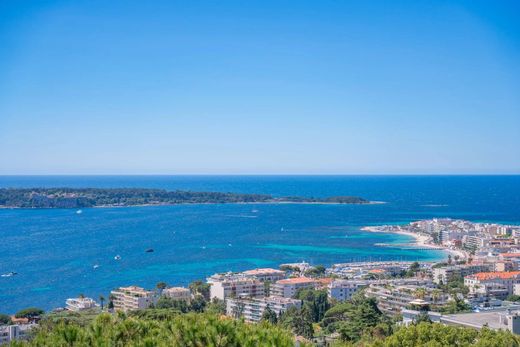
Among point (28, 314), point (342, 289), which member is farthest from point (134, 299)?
point (342, 289)

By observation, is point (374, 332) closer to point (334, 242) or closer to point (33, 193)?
point (334, 242)

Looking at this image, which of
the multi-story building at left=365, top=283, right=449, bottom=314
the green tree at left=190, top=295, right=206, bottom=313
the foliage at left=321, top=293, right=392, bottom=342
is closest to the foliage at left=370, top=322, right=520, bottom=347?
the foliage at left=321, top=293, right=392, bottom=342

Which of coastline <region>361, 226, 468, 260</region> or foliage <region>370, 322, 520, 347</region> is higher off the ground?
foliage <region>370, 322, 520, 347</region>

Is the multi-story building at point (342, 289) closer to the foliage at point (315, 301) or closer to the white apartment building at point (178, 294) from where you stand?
the foliage at point (315, 301)

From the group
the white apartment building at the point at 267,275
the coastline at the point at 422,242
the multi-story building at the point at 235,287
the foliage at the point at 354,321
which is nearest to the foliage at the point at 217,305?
the multi-story building at the point at 235,287

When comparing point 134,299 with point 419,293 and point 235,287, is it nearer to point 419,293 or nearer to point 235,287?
point 235,287

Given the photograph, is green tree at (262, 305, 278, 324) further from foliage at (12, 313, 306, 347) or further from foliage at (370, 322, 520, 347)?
foliage at (12, 313, 306, 347)
